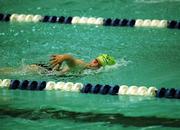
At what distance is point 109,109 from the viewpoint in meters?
6.10

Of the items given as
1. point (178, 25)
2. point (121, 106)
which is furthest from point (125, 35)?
point (121, 106)

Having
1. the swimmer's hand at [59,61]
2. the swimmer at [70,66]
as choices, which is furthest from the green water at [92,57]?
the swimmer's hand at [59,61]

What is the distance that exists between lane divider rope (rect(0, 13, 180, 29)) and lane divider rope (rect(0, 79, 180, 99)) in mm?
4505

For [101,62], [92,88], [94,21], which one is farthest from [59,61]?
[94,21]

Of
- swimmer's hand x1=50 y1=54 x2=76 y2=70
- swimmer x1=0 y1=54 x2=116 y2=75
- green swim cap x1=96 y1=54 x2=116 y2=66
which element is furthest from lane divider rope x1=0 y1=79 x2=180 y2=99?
green swim cap x1=96 y1=54 x2=116 y2=66

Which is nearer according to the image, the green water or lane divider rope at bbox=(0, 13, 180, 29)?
the green water

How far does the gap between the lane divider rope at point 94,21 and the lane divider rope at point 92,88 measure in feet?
14.8

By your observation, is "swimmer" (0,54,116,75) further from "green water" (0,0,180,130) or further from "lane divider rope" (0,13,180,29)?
"lane divider rope" (0,13,180,29)

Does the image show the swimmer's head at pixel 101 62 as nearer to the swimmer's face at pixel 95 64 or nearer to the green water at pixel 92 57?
the swimmer's face at pixel 95 64

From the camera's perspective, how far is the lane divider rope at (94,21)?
1135cm

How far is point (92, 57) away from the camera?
8.88 meters

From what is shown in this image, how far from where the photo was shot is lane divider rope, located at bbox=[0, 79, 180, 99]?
6.69 metres

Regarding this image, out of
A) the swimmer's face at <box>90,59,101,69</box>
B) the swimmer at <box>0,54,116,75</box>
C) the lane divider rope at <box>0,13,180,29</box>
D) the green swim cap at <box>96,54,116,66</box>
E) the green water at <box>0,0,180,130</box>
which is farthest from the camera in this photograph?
the lane divider rope at <box>0,13,180,29</box>

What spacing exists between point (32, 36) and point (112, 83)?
156 inches
